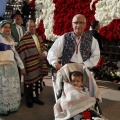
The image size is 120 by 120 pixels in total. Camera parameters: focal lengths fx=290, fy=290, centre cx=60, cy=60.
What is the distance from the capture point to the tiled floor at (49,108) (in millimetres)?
5004

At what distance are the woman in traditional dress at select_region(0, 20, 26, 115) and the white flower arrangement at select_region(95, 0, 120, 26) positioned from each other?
3.59 meters

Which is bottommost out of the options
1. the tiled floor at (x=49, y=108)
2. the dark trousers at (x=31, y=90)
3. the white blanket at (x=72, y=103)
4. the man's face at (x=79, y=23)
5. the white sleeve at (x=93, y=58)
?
the tiled floor at (x=49, y=108)

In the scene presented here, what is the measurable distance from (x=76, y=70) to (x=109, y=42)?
4.44 meters

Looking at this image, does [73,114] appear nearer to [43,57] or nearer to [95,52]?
[95,52]

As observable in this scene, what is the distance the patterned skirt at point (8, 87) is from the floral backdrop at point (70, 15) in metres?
3.64

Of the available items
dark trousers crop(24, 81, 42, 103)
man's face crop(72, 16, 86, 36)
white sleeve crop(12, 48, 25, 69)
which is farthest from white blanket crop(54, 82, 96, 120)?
dark trousers crop(24, 81, 42, 103)

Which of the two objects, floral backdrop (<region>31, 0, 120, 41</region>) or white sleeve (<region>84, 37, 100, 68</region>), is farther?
floral backdrop (<region>31, 0, 120, 41</region>)

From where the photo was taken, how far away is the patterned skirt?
15.9 ft

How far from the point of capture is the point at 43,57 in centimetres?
535

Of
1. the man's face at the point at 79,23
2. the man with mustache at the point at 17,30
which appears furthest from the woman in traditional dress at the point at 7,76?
the man's face at the point at 79,23

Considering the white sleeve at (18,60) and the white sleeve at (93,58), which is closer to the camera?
the white sleeve at (93,58)

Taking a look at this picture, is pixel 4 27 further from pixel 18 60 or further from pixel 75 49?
pixel 75 49

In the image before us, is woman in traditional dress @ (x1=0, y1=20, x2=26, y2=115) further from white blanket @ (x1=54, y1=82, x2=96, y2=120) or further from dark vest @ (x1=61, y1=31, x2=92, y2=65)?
white blanket @ (x1=54, y1=82, x2=96, y2=120)

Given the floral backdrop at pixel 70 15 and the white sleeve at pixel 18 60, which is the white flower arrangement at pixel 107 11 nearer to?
the floral backdrop at pixel 70 15
